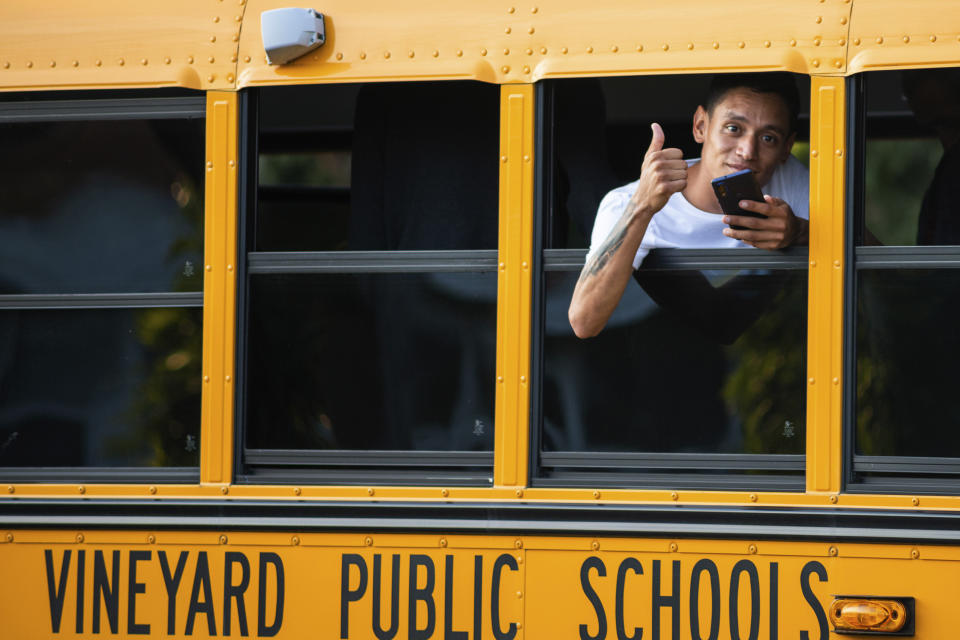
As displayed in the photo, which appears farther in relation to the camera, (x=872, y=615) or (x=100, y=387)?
(x=100, y=387)

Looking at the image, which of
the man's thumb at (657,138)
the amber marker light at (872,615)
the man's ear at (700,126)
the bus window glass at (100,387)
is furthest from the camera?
the bus window glass at (100,387)

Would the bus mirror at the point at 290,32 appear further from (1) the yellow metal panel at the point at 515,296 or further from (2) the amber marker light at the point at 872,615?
(2) the amber marker light at the point at 872,615

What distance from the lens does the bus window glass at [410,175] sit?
2.81 m

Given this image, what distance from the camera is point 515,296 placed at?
2713mm

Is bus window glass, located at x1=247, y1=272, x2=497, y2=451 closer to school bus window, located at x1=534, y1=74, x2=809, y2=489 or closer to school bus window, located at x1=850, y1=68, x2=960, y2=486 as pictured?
school bus window, located at x1=534, y1=74, x2=809, y2=489

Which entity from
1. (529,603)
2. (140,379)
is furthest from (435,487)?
(140,379)

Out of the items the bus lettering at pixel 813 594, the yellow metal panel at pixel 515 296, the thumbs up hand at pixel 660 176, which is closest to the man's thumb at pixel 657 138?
the thumbs up hand at pixel 660 176

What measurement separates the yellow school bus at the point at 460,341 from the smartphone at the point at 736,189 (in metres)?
0.12

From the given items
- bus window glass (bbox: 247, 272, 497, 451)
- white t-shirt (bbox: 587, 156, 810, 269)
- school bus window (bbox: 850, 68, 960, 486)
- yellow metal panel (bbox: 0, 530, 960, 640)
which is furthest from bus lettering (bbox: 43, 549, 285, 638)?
school bus window (bbox: 850, 68, 960, 486)

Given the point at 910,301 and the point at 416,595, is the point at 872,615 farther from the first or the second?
the point at 416,595

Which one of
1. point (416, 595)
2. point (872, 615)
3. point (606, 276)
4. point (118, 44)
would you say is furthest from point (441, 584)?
point (118, 44)

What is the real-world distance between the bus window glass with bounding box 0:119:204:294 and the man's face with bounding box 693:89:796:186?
1.24 meters

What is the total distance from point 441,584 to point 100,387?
3.20ft

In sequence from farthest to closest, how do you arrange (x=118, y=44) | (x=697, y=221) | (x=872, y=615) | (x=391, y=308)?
1. (x=118, y=44)
2. (x=391, y=308)
3. (x=697, y=221)
4. (x=872, y=615)
